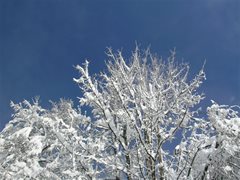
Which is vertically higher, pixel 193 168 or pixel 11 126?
pixel 11 126

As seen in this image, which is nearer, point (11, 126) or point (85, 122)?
point (85, 122)

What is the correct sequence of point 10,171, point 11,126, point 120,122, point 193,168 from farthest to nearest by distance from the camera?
1. point 11,126
2. point 120,122
3. point 10,171
4. point 193,168

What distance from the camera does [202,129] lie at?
883 cm

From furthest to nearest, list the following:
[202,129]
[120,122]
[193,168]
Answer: [120,122]
[202,129]
[193,168]

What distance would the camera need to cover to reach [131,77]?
996 centimetres

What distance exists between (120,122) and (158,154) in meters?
2.23

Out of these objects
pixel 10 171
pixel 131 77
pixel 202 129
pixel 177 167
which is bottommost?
pixel 10 171

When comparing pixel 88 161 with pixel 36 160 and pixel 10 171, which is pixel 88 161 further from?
pixel 10 171

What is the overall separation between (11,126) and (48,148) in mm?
2471

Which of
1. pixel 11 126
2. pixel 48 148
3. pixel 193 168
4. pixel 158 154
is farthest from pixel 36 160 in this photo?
pixel 193 168

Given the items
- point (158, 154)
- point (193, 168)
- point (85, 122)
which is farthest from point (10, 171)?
point (193, 168)

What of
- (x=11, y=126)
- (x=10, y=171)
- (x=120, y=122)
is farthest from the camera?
(x=11, y=126)

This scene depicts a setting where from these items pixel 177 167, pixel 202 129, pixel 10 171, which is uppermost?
pixel 202 129

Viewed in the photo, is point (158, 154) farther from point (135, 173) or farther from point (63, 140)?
point (63, 140)
